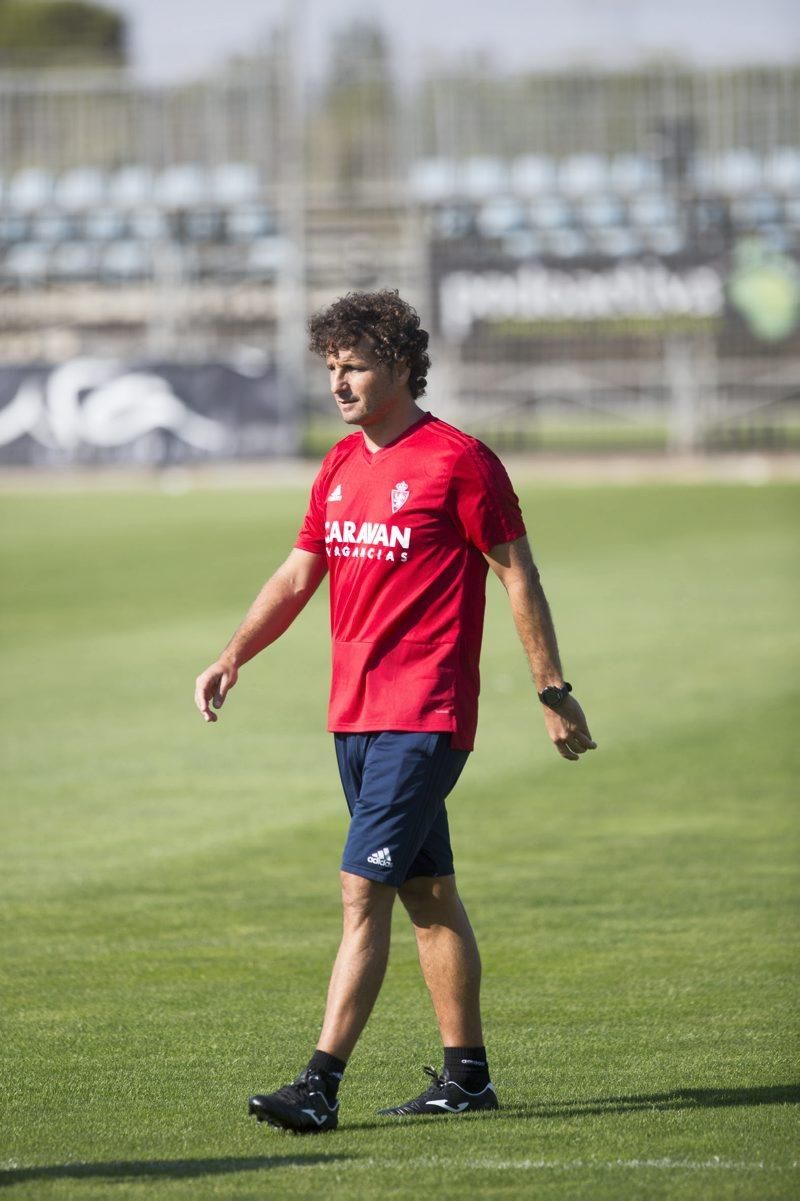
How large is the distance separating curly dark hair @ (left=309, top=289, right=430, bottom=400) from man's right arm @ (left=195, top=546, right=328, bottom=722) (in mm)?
632

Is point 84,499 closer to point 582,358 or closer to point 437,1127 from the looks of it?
point 582,358

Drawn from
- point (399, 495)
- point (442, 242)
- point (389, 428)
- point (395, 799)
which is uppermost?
point (442, 242)

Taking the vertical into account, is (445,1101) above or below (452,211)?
below

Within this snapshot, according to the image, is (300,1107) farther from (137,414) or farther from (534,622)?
(137,414)

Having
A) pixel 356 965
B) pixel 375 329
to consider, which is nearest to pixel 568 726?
pixel 356 965

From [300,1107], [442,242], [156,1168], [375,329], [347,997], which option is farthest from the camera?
[442,242]

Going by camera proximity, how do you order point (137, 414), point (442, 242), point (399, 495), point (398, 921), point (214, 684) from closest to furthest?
1. point (399, 495)
2. point (214, 684)
3. point (398, 921)
4. point (137, 414)
5. point (442, 242)

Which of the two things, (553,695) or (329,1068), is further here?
(553,695)

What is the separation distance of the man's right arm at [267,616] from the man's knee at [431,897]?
787 millimetres

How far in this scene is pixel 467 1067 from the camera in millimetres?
5332

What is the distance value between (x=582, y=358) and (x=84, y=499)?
579 inches

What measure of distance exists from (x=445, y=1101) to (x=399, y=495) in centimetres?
165

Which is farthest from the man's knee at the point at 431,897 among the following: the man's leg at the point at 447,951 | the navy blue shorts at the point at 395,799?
the navy blue shorts at the point at 395,799

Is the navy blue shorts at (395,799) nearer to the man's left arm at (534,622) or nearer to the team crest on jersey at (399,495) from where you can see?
the man's left arm at (534,622)
